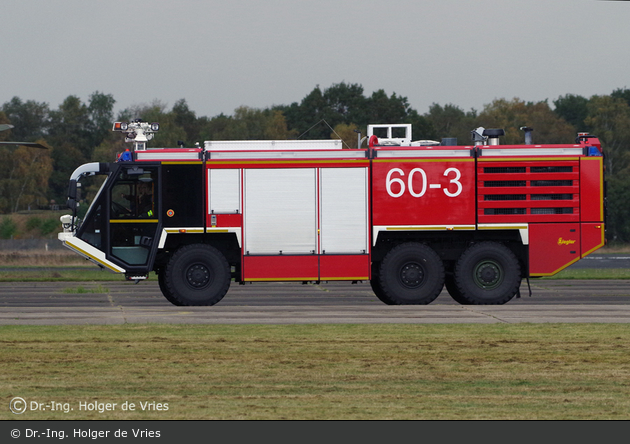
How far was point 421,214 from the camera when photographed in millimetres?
19750

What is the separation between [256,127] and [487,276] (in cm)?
7428

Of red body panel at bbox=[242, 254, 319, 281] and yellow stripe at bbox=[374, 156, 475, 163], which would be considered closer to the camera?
red body panel at bbox=[242, 254, 319, 281]

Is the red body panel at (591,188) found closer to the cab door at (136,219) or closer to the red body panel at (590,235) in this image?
the red body panel at (590,235)

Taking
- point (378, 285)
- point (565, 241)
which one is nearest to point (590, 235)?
point (565, 241)

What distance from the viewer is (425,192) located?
778 inches

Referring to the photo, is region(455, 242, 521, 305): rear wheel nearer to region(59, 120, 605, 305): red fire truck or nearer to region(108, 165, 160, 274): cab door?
region(59, 120, 605, 305): red fire truck

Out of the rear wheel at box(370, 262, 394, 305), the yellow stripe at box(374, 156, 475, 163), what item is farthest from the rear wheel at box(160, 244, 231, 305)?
the yellow stripe at box(374, 156, 475, 163)

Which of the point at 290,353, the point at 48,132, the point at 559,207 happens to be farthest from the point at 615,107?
the point at 290,353

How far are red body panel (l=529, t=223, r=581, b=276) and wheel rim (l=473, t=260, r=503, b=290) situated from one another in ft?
2.41

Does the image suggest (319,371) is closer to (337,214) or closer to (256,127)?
(337,214)

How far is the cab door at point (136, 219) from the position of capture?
19.4 m

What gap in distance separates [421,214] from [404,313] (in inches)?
118

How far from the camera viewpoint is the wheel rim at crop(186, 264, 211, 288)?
63.7 feet

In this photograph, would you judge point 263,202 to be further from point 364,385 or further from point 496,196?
point 364,385
